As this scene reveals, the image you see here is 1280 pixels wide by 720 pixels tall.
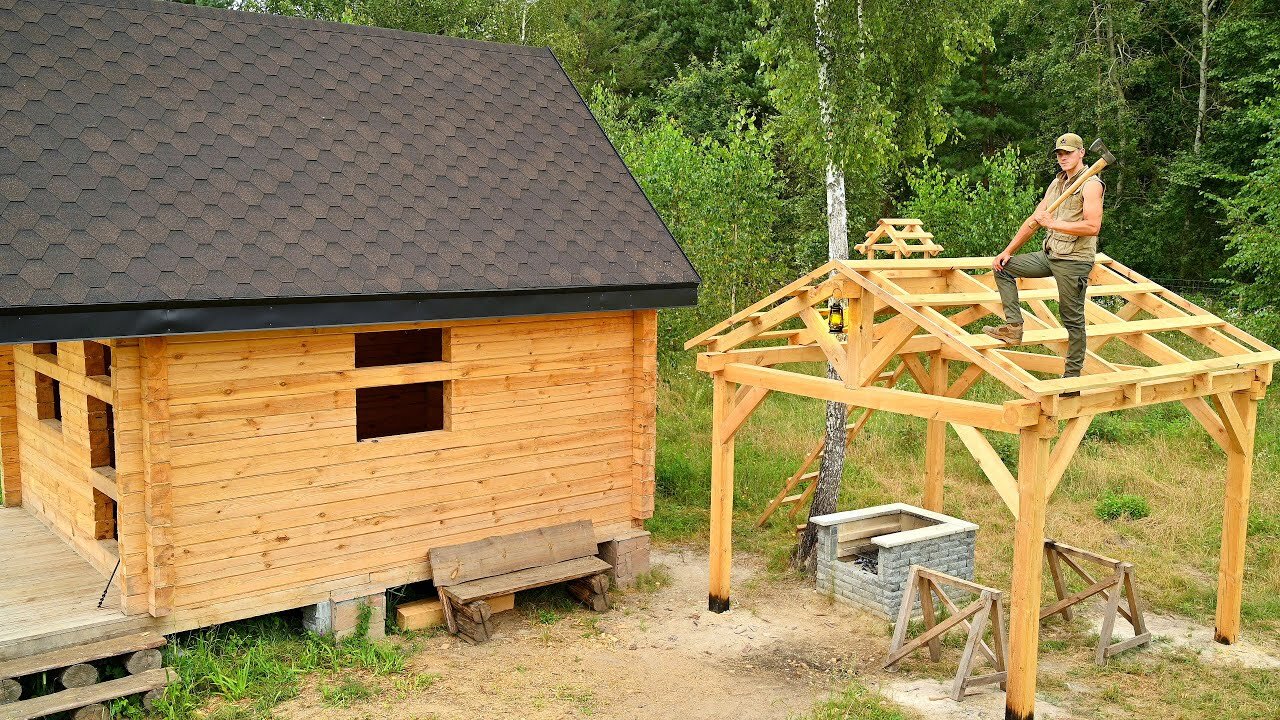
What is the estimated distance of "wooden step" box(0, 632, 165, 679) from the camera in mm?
7547

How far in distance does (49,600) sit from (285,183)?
3.91m

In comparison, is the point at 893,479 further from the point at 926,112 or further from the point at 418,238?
the point at 418,238

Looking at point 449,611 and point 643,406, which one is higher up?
point 643,406

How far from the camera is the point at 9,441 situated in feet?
37.4

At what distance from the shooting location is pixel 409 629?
9.73 m

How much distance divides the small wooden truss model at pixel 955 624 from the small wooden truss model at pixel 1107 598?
3.08ft

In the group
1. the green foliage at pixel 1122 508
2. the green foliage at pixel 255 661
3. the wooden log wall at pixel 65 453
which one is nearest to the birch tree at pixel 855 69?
the green foliage at pixel 1122 508

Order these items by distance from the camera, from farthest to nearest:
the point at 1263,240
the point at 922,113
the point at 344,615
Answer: the point at 1263,240 < the point at 922,113 < the point at 344,615

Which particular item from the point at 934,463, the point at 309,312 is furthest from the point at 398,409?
the point at 934,463

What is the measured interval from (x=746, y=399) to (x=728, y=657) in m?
2.39

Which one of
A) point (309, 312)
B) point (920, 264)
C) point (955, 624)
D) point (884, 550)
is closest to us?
point (309, 312)

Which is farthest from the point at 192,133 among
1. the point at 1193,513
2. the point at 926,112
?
the point at 1193,513

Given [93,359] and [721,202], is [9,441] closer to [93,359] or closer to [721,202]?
[93,359]

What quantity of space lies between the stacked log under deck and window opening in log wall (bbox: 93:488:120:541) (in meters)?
0.06
